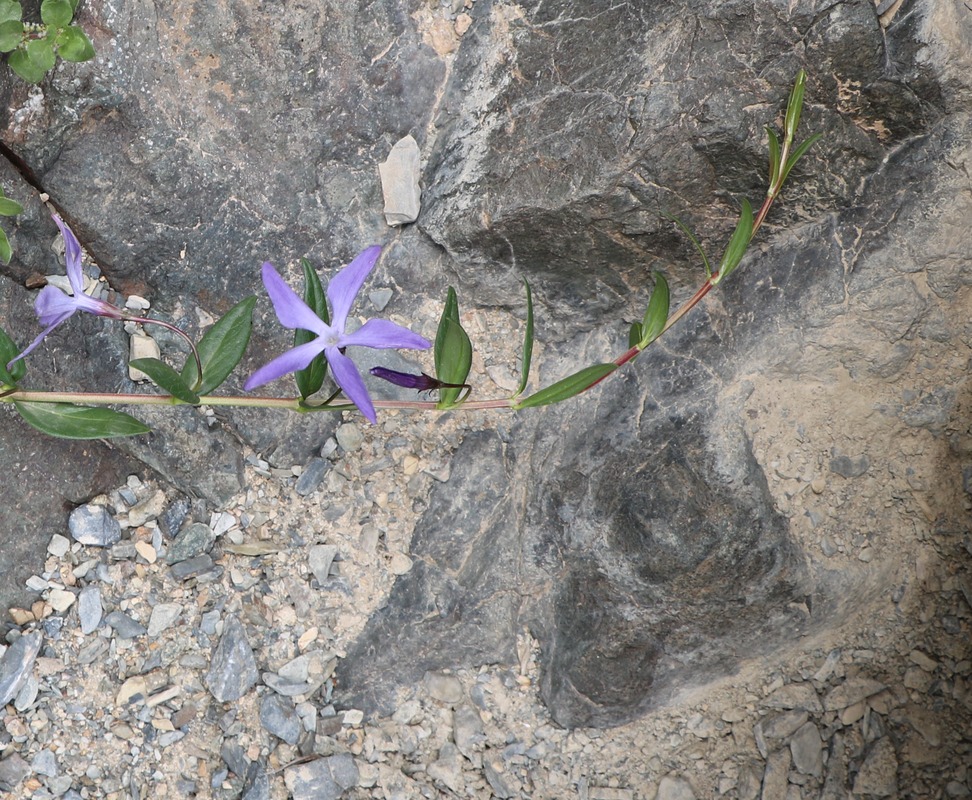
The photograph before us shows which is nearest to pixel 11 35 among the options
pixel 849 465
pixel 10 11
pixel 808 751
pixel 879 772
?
pixel 10 11

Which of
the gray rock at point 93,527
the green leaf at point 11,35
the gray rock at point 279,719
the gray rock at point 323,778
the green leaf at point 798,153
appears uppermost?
the green leaf at point 11,35

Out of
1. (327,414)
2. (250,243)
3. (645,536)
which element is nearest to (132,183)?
(250,243)

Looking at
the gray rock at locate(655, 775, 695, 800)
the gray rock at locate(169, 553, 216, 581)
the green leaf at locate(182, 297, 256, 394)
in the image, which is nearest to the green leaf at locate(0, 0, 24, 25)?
the green leaf at locate(182, 297, 256, 394)

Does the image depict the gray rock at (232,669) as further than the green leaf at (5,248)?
Yes

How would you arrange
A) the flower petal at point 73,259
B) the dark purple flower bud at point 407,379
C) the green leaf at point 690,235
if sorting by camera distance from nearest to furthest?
the dark purple flower bud at point 407,379 → the flower petal at point 73,259 → the green leaf at point 690,235

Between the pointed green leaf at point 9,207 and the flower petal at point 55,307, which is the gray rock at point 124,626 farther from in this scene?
the pointed green leaf at point 9,207

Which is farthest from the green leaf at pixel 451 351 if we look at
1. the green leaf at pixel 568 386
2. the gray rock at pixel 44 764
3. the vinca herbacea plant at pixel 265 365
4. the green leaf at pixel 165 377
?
the gray rock at pixel 44 764
